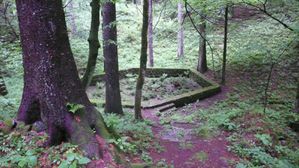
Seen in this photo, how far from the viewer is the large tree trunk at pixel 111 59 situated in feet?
30.0

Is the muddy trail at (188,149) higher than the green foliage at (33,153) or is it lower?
lower

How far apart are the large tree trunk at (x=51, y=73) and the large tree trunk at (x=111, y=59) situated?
13.9 ft

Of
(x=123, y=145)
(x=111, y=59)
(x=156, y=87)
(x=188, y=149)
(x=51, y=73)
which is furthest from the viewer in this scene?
(x=156, y=87)

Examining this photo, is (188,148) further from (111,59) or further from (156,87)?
(156,87)

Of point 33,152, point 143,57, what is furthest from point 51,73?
point 143,57

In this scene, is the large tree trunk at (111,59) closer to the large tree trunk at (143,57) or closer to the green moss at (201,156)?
the large tree trunk at (143,57)

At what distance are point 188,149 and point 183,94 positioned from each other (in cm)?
680

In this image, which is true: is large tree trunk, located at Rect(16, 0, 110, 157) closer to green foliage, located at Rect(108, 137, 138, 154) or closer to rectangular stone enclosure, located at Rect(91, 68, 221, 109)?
green foliage, located at Rect(108, 137, 138, 154)

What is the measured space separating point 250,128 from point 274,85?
788 cm

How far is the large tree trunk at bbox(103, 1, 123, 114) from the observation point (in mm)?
9133

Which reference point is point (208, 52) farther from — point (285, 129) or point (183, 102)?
point (285, 129)

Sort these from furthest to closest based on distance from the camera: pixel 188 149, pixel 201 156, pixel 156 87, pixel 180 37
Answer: pixel 180 37
pixel 156 87
pixel 188 149
pixel 201 156

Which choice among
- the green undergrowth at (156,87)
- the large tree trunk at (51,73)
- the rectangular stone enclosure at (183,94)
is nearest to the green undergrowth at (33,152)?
the large tree trunk at (51,73)

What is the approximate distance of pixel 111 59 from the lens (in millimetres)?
9781
